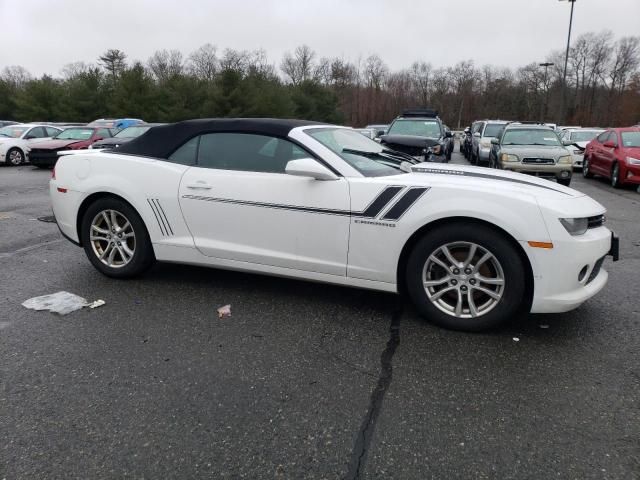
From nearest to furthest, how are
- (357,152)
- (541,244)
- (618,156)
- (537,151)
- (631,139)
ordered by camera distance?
(541,244), (357,152), (537,151), (618,156), (631,139)

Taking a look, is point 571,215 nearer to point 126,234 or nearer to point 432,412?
point 432,412

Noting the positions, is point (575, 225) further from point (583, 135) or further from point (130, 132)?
point (583, 135)

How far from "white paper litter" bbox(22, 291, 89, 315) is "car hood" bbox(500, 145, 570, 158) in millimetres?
10393

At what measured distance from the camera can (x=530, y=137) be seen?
1259 cm

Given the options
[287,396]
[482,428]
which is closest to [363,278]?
[287,396]

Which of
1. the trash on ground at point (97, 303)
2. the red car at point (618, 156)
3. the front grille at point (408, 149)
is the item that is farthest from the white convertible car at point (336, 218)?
the red car at point (618, 156)

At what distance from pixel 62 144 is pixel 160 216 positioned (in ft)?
47.9

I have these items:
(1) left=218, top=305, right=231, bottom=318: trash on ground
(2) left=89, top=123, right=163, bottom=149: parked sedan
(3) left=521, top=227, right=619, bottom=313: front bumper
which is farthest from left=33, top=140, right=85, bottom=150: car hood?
(3) left=521, top=227, right=619, bottom=313: front bumper

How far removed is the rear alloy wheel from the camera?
481 inches

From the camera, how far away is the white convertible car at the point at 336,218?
3.22m

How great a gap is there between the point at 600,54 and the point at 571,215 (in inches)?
2989

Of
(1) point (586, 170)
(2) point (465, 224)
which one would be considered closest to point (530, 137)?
(1) point (586, 170)

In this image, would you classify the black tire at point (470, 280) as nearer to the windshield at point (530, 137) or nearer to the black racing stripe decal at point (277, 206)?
the black racing stripe decal at point (277, 206)

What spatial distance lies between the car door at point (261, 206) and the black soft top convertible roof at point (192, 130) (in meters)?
0.06
